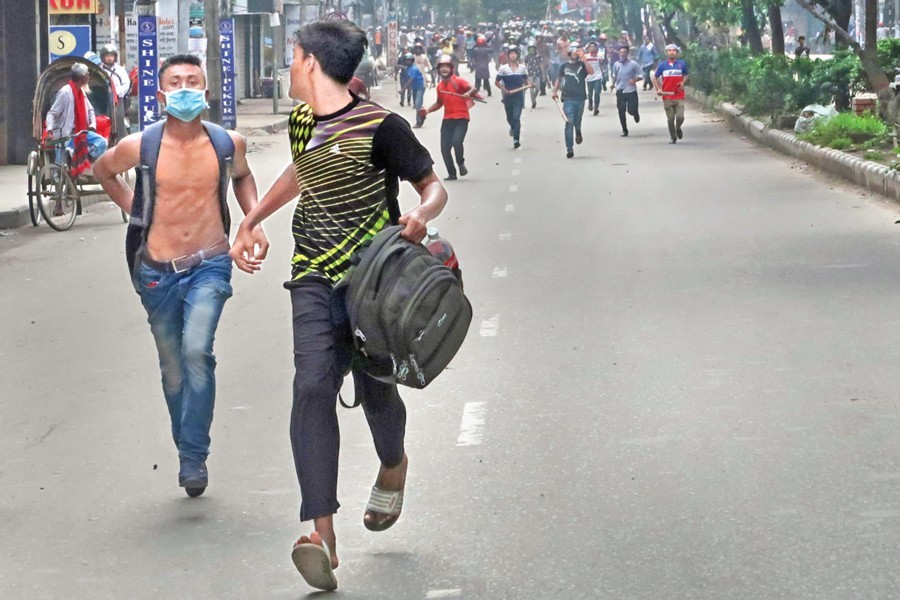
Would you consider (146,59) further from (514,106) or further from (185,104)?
(185,104)

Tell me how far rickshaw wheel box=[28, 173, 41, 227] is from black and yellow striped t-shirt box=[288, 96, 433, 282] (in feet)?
39.6

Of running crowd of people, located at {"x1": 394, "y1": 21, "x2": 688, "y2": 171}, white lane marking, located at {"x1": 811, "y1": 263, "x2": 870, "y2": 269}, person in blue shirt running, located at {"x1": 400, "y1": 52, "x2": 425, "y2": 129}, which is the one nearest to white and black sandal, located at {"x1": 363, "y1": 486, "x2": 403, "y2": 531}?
white lane marking, located at {"x1": 811, "y1": 263, "x2": 870, "y2": 269}

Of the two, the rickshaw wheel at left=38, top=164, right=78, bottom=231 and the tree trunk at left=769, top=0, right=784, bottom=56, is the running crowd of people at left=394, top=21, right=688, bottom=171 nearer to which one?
the tree trunk at left=769, top=0, right=784, bottom=56

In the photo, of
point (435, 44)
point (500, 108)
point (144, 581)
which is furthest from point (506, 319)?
point (435, 44)

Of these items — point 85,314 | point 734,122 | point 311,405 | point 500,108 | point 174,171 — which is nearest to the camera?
point 311,405

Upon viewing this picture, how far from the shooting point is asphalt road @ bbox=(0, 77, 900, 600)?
5531mm

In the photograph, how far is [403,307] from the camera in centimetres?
508

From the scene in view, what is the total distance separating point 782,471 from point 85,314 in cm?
636

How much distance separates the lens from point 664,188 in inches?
816

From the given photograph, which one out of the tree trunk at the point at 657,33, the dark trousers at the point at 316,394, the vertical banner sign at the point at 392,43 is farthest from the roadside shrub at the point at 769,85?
the vertical banner sign at the point at 392,43

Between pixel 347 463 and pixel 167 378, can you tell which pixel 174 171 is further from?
pixel 347 463

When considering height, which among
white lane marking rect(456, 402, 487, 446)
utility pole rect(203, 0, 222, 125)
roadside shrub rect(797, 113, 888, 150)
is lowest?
white lane marking rect(456, 402, 487, 446)

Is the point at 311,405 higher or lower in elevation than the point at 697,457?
higher

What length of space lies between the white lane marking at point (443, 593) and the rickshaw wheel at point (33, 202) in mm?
12482
